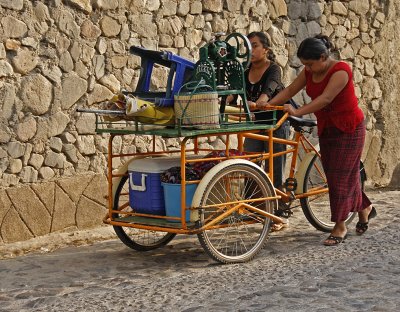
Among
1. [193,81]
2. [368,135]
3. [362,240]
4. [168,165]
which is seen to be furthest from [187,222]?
[368,135]

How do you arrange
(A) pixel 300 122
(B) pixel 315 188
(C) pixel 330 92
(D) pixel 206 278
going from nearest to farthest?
(D) pixel 206 278 → (C) pixel 330 92 → (A) pixel 300 122 → (B) pixel 315 188

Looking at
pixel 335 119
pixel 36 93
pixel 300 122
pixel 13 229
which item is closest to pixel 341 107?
pixel 335 119

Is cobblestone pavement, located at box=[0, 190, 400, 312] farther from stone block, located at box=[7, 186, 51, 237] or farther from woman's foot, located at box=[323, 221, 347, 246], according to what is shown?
stone block, located at box=[7, 186, 51, 237]

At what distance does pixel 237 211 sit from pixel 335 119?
1.20m

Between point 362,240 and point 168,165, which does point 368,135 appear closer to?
point 362,240

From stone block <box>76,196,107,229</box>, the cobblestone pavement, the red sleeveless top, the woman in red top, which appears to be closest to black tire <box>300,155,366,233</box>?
the cobblestone pavement

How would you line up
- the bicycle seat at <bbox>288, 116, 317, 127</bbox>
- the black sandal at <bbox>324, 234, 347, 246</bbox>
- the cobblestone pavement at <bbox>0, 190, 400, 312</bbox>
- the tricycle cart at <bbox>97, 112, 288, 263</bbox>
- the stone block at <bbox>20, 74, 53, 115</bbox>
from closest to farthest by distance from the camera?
the cobblestone pavement at <bbox>0, 190, 400, 312</bbox>
the tricycle cart at <bbox>97, 112, 288, 263</bbox>
the black sandal at <bbox>324, 234, 347, 246</bbox>
the stone block at <bbox>20, 74, 53, 115</bbox>
the bicycle seat at <bbox>288, 116, 317, 127</bbox>

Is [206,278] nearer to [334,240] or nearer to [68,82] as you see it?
[334,240]

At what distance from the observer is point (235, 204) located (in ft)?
21.2

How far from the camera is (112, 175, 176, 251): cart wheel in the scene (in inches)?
270

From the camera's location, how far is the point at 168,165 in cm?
650

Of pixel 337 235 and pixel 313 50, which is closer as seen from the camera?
pixel 313 50

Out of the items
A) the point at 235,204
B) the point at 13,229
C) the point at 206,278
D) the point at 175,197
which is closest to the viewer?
the point at 206,278

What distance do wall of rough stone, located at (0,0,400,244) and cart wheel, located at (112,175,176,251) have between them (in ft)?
2.22
